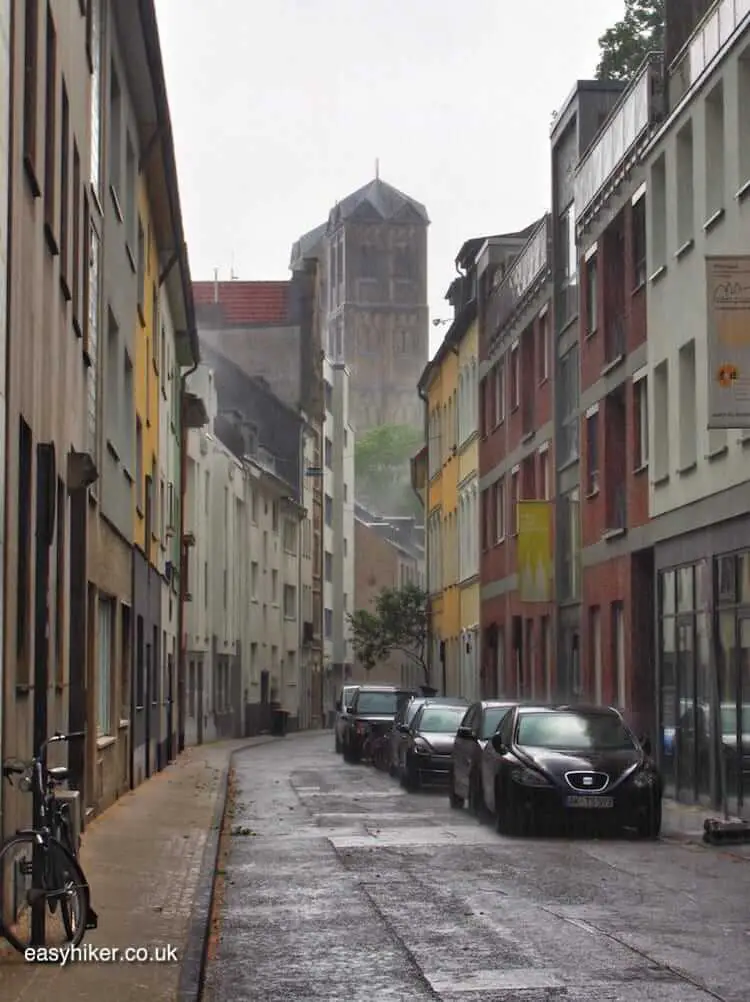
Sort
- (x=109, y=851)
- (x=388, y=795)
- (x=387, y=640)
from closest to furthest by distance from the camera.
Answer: (x=109, y=851) → (x=388, y=795) → (x=387, y=640)

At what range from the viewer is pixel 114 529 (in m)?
25.0

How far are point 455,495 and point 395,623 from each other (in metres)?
11.9

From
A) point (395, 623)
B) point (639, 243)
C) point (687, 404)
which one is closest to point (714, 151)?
point (687, 404)

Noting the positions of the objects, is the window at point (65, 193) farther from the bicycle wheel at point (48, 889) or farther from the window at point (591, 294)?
the window at point (591, 294)

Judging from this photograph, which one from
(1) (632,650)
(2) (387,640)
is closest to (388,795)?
(1) (632,650)

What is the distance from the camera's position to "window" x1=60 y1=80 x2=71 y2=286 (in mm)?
16953

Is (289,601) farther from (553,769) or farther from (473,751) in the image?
(553,769)

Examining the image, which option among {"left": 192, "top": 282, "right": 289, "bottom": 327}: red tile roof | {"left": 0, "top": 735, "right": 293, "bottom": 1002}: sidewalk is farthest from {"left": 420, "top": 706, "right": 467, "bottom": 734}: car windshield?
{"left": 192, "top": 282, "right": 289, "bottom": 327}: red tile roof

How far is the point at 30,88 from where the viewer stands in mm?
14195

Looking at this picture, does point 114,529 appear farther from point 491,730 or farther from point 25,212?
point 25,212

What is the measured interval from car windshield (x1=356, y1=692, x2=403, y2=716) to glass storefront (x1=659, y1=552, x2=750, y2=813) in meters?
15.8

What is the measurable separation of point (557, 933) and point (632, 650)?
18307mm

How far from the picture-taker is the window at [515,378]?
43.2 m

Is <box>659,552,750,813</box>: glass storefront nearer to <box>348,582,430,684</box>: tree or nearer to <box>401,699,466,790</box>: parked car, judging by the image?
<box>401,699,466,790</box>: parked car
